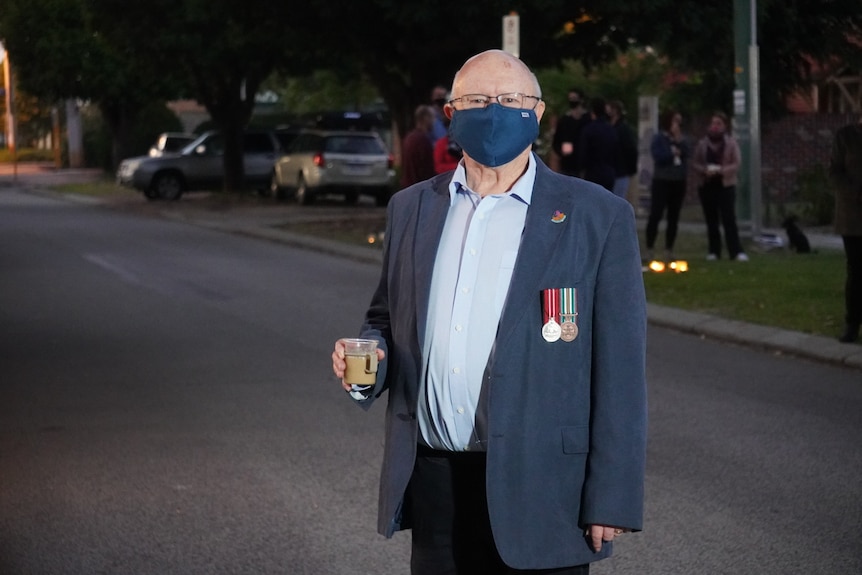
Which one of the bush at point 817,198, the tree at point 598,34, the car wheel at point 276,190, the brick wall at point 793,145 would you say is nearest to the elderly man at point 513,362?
the tree at point 598,34

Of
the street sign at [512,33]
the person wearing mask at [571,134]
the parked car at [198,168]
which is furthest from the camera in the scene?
the parked car at [198,168]

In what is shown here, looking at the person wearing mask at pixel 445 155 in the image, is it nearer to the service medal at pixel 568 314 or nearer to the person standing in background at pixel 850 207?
the person standing in background at pixel 850 207

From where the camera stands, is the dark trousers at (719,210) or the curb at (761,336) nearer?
the curb at (761,336)

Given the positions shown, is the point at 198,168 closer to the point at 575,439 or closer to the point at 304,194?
the point at 304,194

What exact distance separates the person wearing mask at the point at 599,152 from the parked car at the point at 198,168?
21.5 m

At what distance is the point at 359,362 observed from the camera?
338 cm

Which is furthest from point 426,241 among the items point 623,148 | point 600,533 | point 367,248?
point 367,248

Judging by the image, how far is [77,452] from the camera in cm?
749

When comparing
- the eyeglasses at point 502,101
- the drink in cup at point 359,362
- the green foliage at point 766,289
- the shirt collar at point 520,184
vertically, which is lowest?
the green foliage at point 766,289

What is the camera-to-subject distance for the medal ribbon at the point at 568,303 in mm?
3246

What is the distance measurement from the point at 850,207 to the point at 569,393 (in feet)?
25.5

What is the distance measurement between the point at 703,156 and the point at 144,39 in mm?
18033

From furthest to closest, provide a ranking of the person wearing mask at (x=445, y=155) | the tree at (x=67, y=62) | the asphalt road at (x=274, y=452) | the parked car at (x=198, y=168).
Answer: the tree at (x=67, y=62)
the parked car at (x=198, y=168)
the person wearing mask at (x=445, y=155)
the asphalt road at (x=274, y=452)

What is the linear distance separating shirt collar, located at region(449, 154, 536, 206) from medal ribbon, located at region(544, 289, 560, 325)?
26cm
